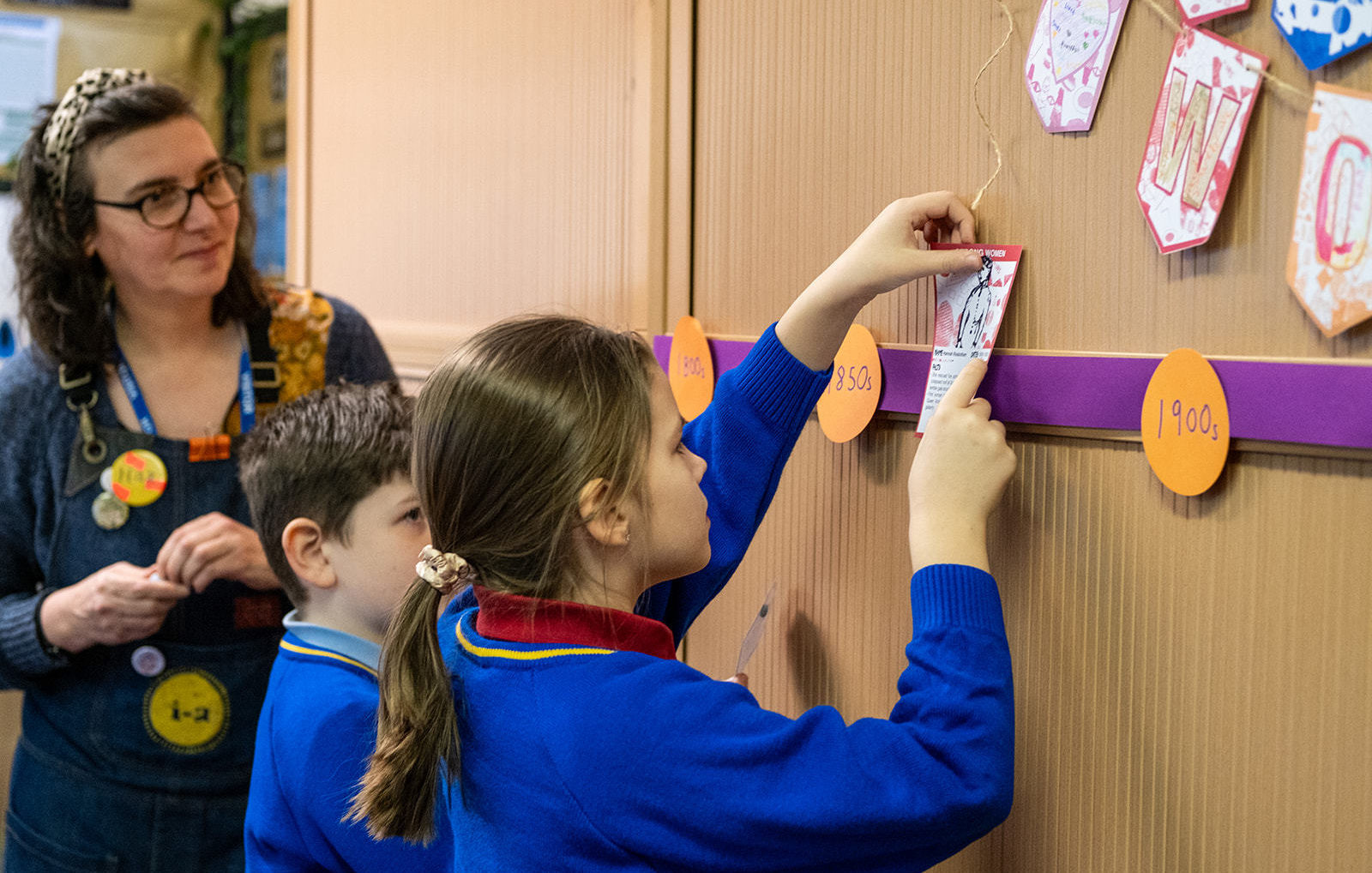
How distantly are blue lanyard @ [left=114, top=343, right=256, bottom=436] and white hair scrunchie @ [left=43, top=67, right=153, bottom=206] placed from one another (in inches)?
7.1

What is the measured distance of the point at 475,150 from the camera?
1.33 m

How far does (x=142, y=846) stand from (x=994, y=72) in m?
1.08

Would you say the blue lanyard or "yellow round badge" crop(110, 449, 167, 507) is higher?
the blue lanyard

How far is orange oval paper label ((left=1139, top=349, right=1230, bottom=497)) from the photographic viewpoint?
65cm

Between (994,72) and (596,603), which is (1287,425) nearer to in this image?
(994,72)

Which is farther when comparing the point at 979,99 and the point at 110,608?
the point at 110,608

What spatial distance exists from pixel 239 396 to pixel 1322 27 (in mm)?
1036

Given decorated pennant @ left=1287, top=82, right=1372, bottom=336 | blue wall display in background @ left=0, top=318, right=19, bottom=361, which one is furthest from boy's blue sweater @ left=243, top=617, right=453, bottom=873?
blue wall display in background @ left=0, top=318, right=19, bottom=361

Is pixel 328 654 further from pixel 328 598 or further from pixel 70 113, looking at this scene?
pixel 70 113

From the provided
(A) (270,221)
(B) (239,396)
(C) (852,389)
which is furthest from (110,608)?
(A) (270,221)

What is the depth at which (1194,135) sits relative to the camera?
658 mm

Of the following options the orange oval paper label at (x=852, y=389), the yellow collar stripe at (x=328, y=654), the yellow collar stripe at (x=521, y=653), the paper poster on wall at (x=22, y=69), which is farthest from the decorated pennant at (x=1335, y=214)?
the paper poster on wall at (x=22, y=69)

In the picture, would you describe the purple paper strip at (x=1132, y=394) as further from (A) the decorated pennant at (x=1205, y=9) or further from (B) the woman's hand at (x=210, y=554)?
(B) the woman's hand at (x=210, y=554)

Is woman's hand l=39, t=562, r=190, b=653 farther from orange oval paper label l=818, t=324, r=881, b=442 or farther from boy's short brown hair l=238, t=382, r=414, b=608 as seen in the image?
orange oval paper label l=818, t=324, r=881, b=442
